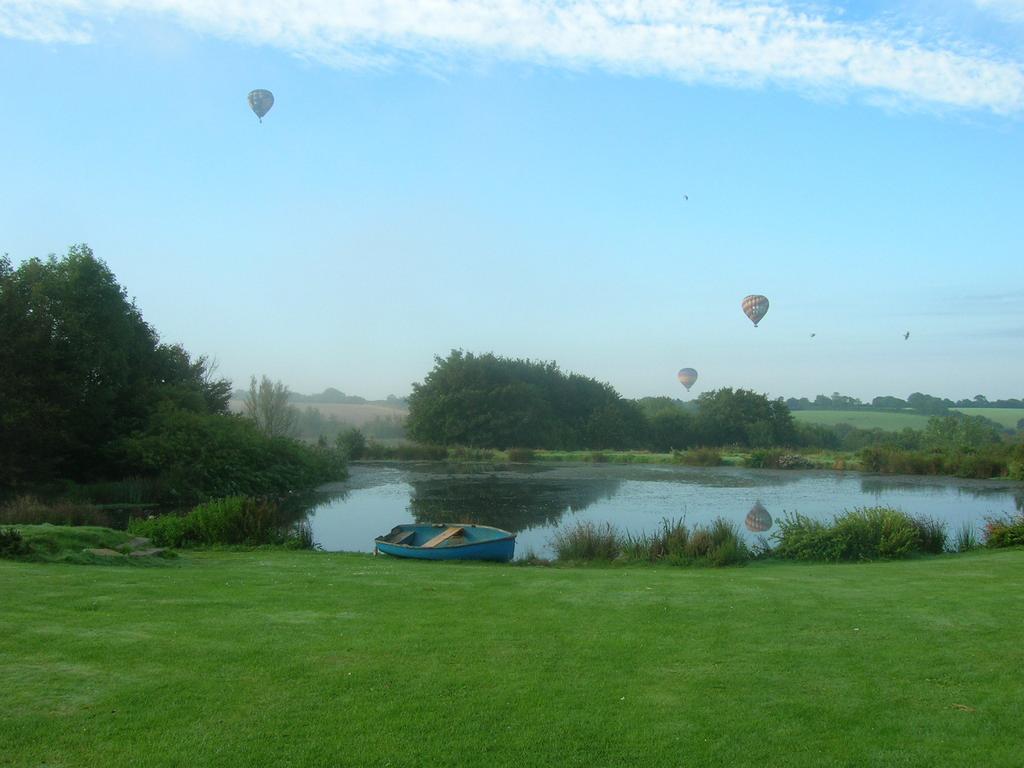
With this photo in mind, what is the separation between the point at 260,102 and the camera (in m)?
27.8

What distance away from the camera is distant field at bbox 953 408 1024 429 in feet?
239

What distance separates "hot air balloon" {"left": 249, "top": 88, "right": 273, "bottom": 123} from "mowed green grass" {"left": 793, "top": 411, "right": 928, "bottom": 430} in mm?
60367

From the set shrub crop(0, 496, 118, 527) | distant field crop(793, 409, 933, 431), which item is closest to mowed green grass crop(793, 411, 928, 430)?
distant field crop(793, 409, 933, 431)

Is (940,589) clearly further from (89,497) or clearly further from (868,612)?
(89,497)

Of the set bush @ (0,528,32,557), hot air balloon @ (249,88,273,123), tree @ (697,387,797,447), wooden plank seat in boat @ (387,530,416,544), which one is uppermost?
hot air balloon @ (249,88,273,123)

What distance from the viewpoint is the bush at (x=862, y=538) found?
1531 centimetres

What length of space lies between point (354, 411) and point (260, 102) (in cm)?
5253

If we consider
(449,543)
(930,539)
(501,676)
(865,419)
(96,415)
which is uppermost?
(865,419)

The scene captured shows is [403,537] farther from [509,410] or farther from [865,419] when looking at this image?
[865,419]

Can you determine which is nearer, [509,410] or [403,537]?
[403,537]

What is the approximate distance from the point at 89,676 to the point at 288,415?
155 ft

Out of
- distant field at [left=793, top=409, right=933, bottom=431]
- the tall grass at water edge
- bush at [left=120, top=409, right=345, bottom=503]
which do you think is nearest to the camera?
the tall grass at water edge

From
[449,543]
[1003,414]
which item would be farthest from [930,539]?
[1003,414]

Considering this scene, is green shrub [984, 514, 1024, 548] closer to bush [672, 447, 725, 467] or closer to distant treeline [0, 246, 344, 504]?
distant treeline [0, 246, 344, 504]
